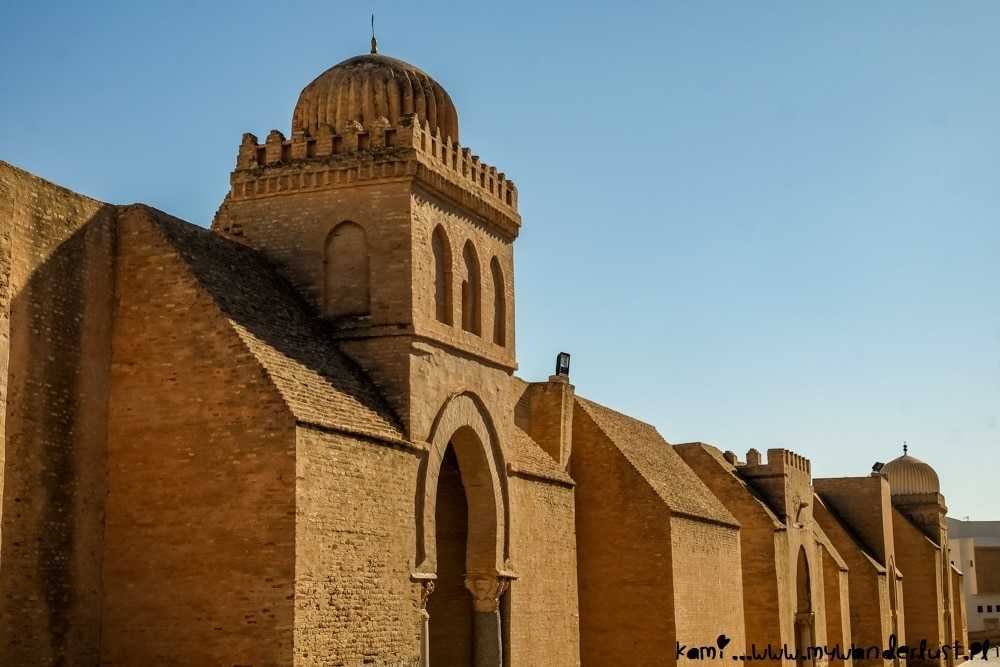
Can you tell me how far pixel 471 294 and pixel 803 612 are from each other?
68.5 ft

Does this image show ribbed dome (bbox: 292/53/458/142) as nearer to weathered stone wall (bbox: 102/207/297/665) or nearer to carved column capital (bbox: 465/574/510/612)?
weathered stone wall (bbox: 102/207/297/665)

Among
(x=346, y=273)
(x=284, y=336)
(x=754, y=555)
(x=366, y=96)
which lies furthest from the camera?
(x=754, y=555)

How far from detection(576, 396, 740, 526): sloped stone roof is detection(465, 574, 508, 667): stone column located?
717 cm

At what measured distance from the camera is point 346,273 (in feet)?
70.5

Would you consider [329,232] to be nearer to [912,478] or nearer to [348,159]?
[348,159]

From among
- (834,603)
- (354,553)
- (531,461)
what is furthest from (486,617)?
(834,603)

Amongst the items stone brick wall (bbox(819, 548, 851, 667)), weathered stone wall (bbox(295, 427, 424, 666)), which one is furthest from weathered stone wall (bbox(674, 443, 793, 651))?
weathered stone wall (bbox(295, 427, 424, 666))

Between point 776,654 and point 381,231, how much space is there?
2004 centimetres

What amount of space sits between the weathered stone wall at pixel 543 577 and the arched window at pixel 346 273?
16.2ft

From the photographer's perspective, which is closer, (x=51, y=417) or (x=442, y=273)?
Answer: (x=51, y=417)

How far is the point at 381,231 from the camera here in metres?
21.3

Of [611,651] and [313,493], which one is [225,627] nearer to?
[313,493]

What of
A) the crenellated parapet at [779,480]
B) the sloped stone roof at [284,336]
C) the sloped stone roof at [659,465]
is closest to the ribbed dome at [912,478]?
the crenellated parapet at [779,480]

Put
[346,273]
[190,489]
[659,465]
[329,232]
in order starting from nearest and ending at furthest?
[190,489] → [346,273] → [329,232] → [659,465]
